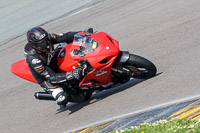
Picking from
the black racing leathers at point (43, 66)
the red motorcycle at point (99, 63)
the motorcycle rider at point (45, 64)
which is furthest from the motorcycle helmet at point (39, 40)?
the red motorcycle at point (99, 63)

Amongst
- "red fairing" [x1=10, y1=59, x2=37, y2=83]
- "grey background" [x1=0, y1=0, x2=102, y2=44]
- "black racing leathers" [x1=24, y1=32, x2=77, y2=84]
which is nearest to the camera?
"black racing leathers" [x1=24, y1=32, x2=77, y2=84]

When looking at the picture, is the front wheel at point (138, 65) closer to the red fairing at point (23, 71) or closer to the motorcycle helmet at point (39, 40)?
the motorcycle helmet at point (39, 40)

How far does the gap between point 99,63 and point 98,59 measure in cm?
8

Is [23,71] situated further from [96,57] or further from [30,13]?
[30,13]

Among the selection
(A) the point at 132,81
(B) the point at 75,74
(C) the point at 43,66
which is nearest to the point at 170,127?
(B) the point at 75,74

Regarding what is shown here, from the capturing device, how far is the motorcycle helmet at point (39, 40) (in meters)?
7.41

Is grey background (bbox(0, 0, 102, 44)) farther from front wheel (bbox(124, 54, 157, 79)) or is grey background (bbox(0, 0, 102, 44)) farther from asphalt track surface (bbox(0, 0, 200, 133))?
front wheel (bbox(124, 54, 157, 79))

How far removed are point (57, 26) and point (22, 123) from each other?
640cm

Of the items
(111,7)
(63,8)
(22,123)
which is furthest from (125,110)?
(63,8)

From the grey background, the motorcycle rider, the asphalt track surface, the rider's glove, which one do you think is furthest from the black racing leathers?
the grey background

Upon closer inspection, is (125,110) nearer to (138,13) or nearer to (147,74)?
(147,74)

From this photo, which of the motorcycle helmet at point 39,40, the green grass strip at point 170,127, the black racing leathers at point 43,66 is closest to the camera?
the green grass strip at point 170,127

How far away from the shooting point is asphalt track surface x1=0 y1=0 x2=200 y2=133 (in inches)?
278

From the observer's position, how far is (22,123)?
832 cm
